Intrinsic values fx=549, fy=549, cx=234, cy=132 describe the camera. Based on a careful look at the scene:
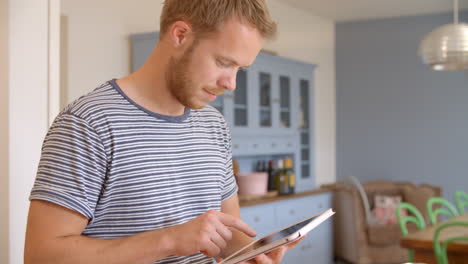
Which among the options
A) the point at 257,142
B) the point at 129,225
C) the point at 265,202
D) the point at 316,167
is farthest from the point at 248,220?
the point at 129,225

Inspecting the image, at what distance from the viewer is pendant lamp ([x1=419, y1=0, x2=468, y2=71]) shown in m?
2.93

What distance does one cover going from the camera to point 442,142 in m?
5.65

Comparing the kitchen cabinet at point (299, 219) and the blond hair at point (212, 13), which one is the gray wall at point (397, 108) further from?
the blond hair at point (212, 13)

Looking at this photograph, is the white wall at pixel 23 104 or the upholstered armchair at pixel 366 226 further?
the upholstered armchair at pixel 366 226

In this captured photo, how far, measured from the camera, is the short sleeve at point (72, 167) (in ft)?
3.39

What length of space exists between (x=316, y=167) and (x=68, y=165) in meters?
4.91

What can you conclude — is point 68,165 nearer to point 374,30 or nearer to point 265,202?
point 265,202

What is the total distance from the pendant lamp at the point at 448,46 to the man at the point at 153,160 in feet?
6.58

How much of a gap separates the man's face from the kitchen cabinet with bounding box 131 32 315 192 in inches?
94.9

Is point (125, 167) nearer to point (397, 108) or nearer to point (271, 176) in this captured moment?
point (271, 176)

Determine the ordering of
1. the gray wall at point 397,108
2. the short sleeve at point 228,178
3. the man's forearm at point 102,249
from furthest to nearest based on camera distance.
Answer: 1. the gray wall at point 397,108
2. the short sleeve at point 228,178
3. the man's forearm at point 102,249

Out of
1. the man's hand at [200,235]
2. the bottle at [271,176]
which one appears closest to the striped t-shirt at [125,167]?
the man's hand at [200,235]

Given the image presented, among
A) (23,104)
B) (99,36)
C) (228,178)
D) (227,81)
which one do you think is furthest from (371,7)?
(227,81)

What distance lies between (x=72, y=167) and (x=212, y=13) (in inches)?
17.1
